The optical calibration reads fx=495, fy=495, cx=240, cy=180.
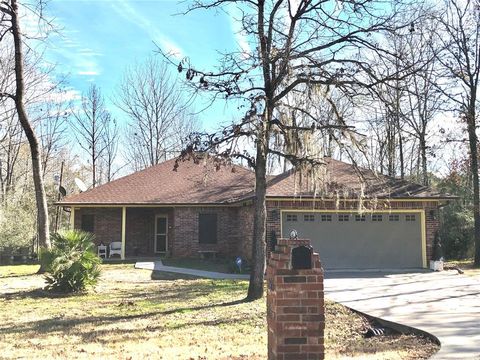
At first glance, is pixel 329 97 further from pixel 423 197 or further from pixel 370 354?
pixel 423 197

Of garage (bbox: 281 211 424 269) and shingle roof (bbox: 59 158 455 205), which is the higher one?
shingle roof (bbox: 59 158 455 205)

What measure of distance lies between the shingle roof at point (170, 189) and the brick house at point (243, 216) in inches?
1.8

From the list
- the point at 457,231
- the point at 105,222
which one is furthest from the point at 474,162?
the point at 105,222

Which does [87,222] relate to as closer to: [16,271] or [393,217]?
[16,271]

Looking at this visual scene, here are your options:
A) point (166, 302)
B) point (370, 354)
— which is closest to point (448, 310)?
point (370, 354)

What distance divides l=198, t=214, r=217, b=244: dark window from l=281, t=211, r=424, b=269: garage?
4.88 meters

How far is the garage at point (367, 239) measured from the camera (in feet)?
60.1

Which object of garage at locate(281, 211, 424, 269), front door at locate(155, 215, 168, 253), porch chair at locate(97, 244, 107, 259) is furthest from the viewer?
front door at locate(155, 215, 168, 253)

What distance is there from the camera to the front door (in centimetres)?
2361

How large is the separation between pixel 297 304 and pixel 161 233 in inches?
771

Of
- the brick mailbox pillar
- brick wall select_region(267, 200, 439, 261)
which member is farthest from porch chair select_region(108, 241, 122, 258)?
the brick mailbox pillar

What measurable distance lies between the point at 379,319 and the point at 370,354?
2.32 metres

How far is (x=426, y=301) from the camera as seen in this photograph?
406 inches

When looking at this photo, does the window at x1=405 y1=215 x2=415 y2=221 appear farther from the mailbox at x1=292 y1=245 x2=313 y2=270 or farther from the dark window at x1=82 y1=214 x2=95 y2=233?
the mailbox at x1=292 y1=245 x2=313 y2=270
